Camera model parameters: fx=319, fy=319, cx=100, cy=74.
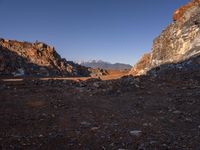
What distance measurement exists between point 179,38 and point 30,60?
23.6 meters

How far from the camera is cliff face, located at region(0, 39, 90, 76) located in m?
39.5

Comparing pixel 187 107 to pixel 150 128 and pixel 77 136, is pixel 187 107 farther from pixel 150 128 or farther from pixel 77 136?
pixel 77 136

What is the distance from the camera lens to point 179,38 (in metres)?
27.7

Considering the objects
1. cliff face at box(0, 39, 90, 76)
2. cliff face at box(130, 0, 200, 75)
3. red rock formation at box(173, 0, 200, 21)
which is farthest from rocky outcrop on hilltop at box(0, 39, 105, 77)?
red rock formation at box(173, 0, 200, 21)

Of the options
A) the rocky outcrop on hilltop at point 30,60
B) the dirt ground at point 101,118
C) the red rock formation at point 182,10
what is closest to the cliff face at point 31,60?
the rocky outcrop on hilltop at point 30,60

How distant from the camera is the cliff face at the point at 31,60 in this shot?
3947cm

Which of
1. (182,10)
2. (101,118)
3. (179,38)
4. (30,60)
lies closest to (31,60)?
(30,60)

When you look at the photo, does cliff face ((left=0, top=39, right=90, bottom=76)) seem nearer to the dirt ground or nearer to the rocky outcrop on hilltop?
the rocky outcrop on hilltop

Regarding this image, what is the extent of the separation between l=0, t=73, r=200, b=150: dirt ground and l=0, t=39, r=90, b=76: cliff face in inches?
1018

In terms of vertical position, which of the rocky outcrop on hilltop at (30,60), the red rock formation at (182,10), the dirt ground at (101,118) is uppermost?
the red rock formation at (182,10)

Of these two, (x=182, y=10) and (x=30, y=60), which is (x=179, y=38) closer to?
(x=182, y=10)

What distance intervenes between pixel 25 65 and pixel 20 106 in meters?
32.3

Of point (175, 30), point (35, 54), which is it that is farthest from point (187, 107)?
point (35, 54)

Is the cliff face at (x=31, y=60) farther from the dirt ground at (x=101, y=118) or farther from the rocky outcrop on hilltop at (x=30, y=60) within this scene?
the dirt ground at (x=101, y=118)
